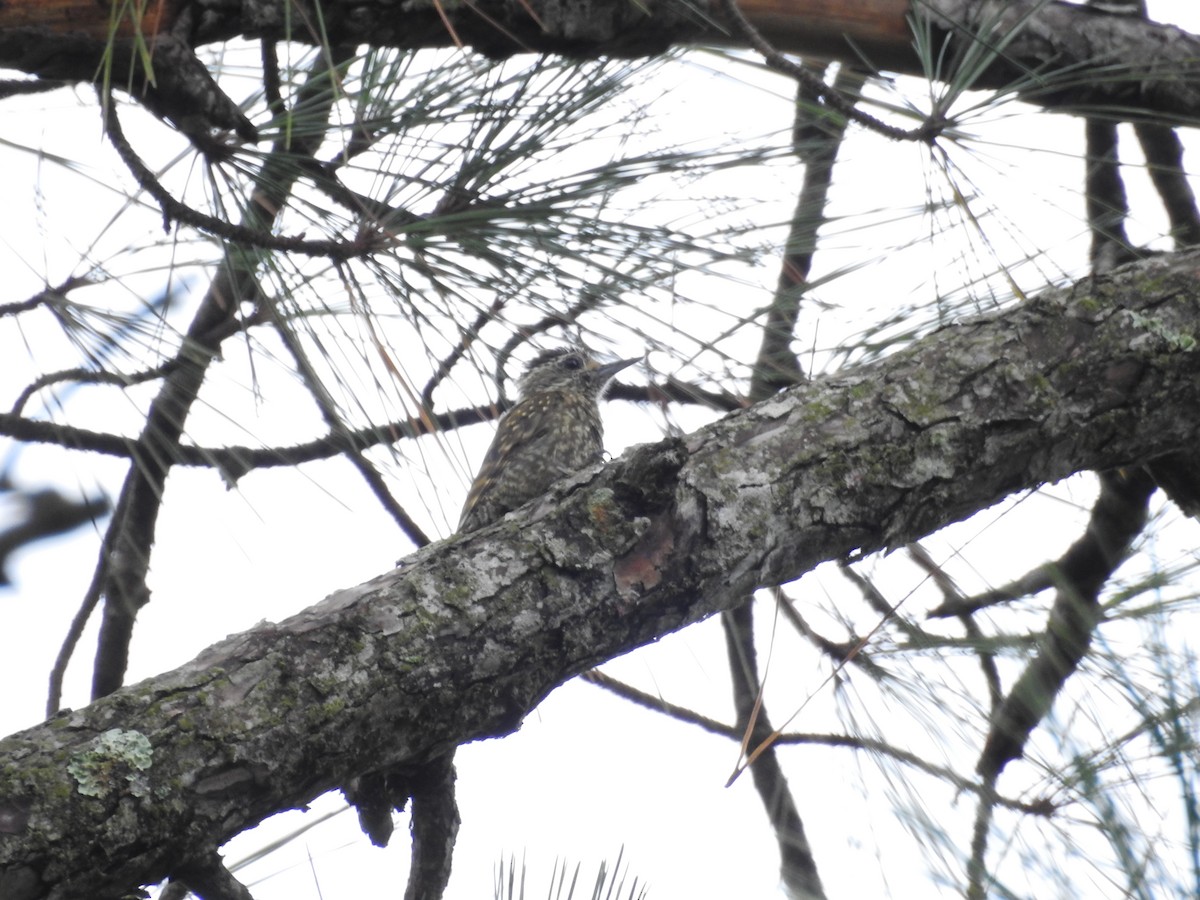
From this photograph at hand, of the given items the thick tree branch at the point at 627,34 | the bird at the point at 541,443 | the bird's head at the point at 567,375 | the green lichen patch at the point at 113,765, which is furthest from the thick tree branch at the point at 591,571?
the bird's head at the point at 567,375

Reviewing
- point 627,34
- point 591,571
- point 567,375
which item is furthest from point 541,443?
point 591,571

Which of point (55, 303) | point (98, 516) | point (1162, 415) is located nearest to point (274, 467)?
point (98, 516)

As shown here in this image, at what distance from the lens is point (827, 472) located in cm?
183

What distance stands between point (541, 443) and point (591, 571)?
2320mm

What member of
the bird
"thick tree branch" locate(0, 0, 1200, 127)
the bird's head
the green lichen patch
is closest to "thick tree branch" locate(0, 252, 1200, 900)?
the green lichen patch

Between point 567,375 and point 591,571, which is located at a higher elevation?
point 567,375

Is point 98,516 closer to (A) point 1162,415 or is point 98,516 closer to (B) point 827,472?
(B) point 827,472

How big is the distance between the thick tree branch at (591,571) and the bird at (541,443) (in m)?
1.92

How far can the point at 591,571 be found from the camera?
168cm

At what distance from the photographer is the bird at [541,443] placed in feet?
12.9

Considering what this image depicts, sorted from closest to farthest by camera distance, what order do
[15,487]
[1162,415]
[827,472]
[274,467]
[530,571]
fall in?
[530,571]
[827,472]
[1162,415]
[15,487]
[274,467]

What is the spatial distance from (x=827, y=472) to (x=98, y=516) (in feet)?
4.63

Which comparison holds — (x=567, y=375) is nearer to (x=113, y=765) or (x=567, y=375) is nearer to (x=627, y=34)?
(x=627, y=34)

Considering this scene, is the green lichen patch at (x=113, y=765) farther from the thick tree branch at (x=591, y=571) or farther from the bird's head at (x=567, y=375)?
the bird's head at (x=567, y=375)
